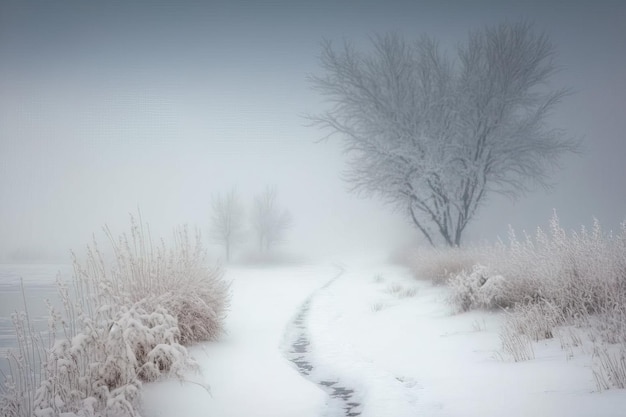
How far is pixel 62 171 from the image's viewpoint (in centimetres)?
10988

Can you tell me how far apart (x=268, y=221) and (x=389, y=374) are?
38.8 metres

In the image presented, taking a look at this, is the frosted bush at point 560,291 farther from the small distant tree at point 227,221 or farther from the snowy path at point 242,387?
the small distant tree at point 227,221

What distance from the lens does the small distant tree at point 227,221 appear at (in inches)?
1667

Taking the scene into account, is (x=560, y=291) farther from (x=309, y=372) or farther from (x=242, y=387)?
(x=242, y=387)

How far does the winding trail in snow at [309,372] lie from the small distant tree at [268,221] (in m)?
34.1

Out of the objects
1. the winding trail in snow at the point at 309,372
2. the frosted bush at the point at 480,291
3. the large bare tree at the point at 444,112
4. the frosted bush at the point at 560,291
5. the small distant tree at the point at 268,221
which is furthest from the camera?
the small distant tree at the point at 268,221

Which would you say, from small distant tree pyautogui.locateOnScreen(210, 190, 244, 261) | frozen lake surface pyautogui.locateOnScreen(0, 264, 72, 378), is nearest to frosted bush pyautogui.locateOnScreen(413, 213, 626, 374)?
frozen lake surface pyautogui.locateOnScreen(0, 264, 72, 378)

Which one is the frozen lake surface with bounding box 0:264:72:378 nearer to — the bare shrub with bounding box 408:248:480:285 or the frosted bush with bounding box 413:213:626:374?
the frosted bush with bounding box 413:213:626:374

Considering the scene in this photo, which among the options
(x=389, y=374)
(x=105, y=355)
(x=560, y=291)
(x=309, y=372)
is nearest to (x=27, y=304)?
(x=105, y=355)

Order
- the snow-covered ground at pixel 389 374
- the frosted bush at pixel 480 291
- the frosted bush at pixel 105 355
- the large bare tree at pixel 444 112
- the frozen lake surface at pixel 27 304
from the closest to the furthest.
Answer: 1. the frosted bush at pixel 105 355
2. the snow-covered ground at pixel 389 374
3. the frozen lake surface at pixel 27 304
4. the frosted bush at pixel 480 291
5. the large bare tree at pixel 444 112

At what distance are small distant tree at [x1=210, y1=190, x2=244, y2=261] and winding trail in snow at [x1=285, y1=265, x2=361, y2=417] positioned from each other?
33651 millimetres

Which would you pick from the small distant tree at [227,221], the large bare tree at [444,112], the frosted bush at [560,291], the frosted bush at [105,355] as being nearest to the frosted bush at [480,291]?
the frosted bush at [560,291]

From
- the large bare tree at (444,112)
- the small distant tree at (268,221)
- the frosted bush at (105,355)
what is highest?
the large bare tree at (444,112)

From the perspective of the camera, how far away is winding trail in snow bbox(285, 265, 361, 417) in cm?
430
